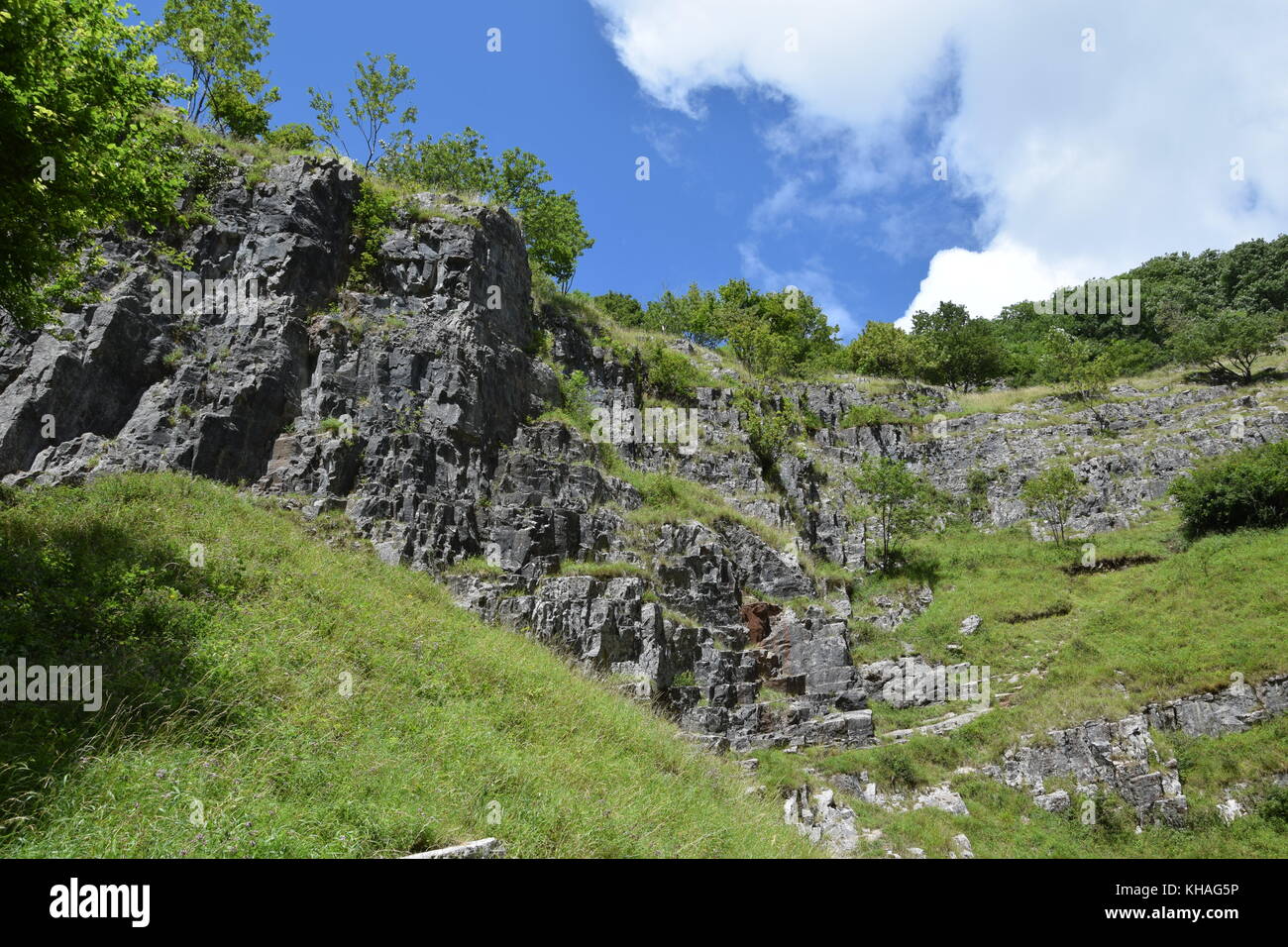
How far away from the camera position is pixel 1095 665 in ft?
71.9

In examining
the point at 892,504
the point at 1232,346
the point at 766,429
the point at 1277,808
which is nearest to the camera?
the point at 1277,808

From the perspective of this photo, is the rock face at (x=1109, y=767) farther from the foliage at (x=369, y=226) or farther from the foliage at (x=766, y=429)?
the foliage at (x=369, y=226)

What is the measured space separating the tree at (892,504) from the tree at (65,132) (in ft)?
109

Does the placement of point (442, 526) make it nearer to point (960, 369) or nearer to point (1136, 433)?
point (1136, 433)

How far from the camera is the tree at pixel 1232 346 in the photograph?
136 feet

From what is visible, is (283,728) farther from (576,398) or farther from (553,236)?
(553,236)

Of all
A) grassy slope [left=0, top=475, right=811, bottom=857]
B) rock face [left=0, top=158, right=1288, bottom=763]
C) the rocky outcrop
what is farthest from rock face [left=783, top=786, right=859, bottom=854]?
the rocky outcrop

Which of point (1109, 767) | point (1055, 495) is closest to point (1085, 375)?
point (1055, 495)

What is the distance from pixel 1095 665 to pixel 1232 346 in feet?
114

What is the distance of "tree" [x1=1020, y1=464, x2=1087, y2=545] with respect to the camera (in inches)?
1329

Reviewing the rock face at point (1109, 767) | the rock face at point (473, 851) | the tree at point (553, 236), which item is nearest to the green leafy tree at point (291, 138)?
the tree at point (553, 236)

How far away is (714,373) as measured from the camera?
145 feet

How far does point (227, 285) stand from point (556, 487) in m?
14.0

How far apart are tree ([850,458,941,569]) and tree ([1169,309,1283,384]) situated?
81.4 ft
